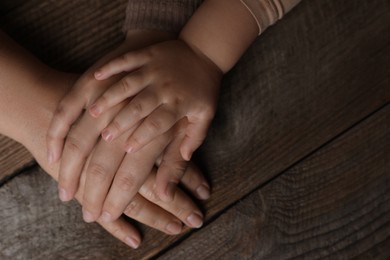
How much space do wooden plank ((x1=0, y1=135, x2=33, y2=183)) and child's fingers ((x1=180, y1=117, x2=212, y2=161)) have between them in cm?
22

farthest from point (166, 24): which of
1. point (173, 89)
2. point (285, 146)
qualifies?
point (285, 146)

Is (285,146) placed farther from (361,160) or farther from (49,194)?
(49,194)

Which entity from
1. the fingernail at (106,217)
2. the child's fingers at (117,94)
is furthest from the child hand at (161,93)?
the fingernail at (106,217)

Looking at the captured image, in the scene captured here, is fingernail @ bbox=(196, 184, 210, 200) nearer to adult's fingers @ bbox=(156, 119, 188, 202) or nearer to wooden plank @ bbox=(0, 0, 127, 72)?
adult's fingers @ bbox=(156, 119, 188, 202)

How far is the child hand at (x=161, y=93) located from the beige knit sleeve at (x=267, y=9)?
0.30ft

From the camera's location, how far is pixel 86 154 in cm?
79

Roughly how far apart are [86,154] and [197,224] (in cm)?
19

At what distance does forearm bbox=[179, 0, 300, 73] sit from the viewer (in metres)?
0.80

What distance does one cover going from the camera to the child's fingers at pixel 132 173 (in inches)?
30.9

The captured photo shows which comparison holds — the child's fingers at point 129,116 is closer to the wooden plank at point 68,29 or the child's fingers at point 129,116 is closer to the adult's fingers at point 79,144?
the adult's fingers at point 79,144

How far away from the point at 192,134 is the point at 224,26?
153 mm

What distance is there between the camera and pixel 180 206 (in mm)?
838

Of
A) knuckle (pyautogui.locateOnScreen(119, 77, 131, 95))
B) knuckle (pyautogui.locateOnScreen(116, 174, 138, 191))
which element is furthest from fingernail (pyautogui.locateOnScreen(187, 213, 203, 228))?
knuckle (pyautogui.locateOnScreen(119, 77, 131, 95))

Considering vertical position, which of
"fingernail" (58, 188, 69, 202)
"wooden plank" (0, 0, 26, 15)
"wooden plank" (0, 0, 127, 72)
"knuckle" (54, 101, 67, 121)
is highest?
"wooden plank" (0, 0, 26, 15)
